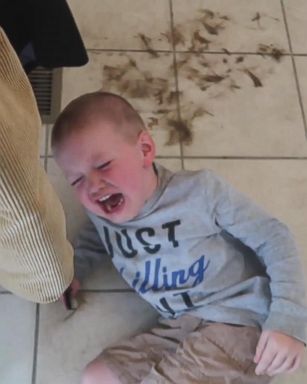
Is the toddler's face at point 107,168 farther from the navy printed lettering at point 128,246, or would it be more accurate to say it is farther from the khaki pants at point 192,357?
the khaki pants at point 192,357

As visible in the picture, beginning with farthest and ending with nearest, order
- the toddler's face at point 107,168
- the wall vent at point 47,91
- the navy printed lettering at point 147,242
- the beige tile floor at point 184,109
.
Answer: the wall vent at point 47,91, the beige tile floor at point 184,109, the navy printed lettering at point 147,242, the toddler's face at point 107,168

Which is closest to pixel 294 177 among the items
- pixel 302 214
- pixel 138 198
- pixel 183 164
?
pixel 302 214

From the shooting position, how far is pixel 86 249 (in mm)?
1179

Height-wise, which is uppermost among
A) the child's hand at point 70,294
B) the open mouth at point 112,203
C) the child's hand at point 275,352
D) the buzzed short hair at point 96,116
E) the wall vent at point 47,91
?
the buzzed short hair at point 96,116

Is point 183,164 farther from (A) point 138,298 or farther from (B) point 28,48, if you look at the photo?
(B) point 28,48

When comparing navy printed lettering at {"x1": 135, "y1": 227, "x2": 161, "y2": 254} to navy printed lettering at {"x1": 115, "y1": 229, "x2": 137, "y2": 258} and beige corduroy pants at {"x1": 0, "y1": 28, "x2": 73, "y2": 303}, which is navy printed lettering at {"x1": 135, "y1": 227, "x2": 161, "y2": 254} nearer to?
navy printed lettering at {"x1": 115, "y1": 229, "x2": 137, "y2": 258}

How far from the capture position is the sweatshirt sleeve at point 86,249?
1174 millimetres

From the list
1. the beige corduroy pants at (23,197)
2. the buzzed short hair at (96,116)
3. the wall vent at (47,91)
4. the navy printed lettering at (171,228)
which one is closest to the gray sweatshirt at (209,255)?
the navy printed lettering at (171,228)

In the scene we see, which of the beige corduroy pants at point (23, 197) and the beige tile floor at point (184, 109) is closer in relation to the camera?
A: the beige corduroy pants at point (23, 197)

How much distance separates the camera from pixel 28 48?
1019 millimetres

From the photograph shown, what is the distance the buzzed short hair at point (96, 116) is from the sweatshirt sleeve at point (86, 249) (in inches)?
10.2

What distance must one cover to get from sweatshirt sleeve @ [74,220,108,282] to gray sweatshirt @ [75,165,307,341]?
0.08 meters

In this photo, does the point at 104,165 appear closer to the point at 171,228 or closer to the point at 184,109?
the point at 171,228

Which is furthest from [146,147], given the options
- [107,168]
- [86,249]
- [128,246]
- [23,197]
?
[23,197]
